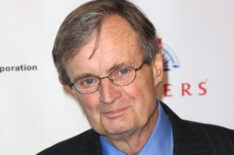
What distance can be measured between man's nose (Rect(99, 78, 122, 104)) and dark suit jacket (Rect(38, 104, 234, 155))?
0.47 m

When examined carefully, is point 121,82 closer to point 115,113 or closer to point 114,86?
point 114,86

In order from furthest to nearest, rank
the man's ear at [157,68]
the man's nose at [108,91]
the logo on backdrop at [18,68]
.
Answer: the logo on backdrop at [18,68] < the man's ear at [157,68] < the man's nose at [108,91]

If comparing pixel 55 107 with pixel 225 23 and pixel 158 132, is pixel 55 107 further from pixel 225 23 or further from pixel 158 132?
pixel 225 23

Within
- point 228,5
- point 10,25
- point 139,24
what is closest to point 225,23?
point 228,5

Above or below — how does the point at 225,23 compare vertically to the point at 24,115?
above

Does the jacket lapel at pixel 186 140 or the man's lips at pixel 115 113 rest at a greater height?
the man's lips at pixel 115 113

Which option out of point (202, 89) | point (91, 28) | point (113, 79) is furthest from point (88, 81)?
point (202, 89)

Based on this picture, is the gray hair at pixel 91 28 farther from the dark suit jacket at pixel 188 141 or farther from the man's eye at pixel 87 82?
the dark suit jacket at pixel 188 141

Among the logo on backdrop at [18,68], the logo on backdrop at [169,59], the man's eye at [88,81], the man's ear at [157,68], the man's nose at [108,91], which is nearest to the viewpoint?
the man's nose at [108,91]

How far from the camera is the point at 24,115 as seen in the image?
8.99 feet

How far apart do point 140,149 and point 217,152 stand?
0.46 m

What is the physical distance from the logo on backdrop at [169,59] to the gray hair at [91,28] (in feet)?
2.58

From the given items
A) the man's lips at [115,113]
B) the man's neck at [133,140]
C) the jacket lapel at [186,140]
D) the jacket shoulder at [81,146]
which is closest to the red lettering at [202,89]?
the jacket lapel at [186,140]

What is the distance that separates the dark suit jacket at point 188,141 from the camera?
202 centimetres
